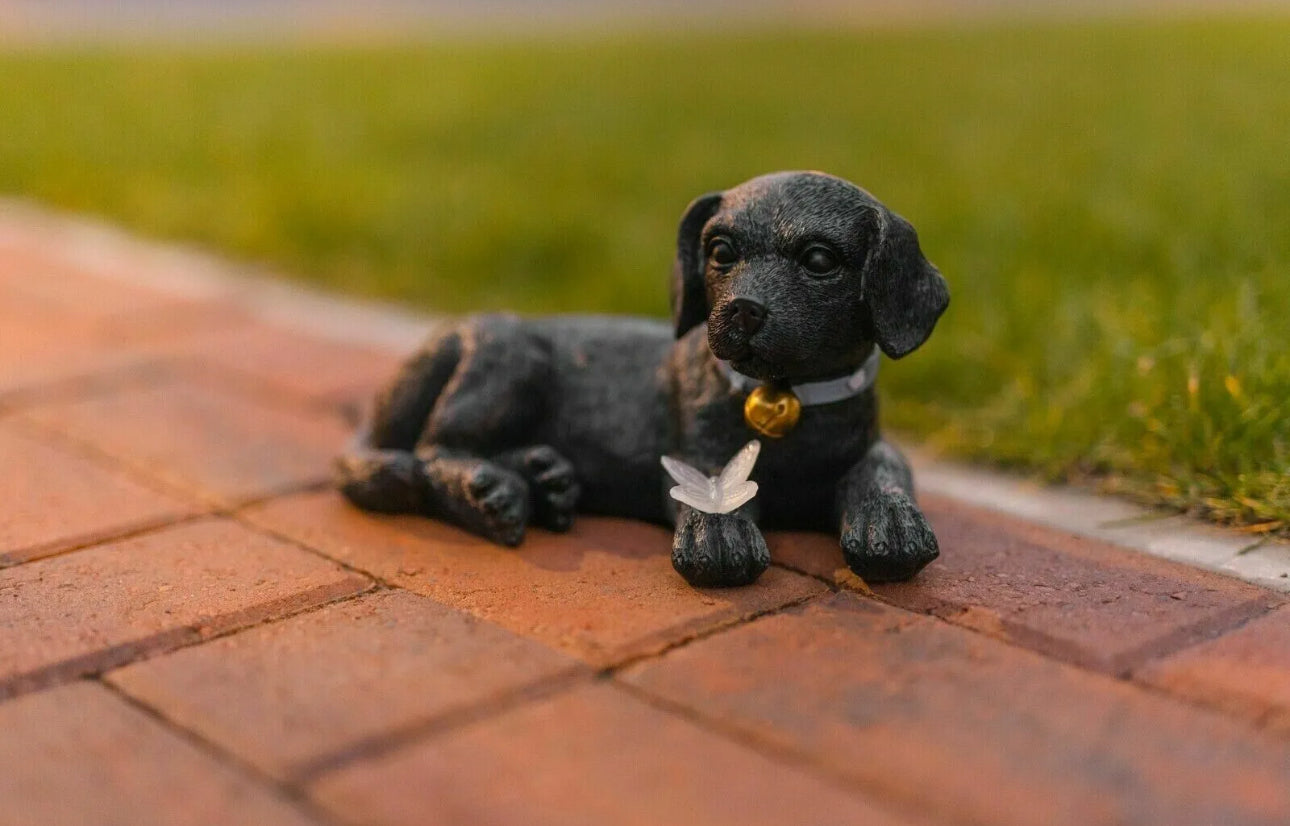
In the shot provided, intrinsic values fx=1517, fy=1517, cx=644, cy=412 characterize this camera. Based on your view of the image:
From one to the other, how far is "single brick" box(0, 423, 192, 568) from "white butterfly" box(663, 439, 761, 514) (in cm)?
134

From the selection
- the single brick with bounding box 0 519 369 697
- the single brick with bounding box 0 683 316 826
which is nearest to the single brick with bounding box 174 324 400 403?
the single brick with bounding box 0 519 369 697

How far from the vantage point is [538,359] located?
12.2 feet

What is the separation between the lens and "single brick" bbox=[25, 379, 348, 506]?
409 cm

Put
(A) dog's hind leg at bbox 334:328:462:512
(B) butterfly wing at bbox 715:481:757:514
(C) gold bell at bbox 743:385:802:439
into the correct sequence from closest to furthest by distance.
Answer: (B) butterfly wing at bbox 715:481:757:514 < (C) gold bell at bbox 743:385:802:439 < (A) dog's hind leg at bbox 334:328:462:512

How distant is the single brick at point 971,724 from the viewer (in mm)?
2338

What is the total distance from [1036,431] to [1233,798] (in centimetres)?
199

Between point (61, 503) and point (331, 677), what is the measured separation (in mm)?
1442

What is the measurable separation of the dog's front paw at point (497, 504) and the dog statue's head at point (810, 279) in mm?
620

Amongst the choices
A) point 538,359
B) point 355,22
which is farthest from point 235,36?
point 538,359

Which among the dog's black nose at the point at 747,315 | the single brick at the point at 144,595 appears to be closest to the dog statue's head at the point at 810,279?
the dog's black nose at the point at 747,315

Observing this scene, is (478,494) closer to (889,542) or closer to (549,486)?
(549,486)

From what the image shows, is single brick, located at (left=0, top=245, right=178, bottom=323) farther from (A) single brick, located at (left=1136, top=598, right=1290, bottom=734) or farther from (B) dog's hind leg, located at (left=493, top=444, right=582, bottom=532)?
(A) single brick, located at (left=1136, top=598, right=1290, bottom=734)

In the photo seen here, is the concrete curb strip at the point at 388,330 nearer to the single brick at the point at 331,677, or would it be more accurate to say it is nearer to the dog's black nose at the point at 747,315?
the dog's black nose at the point at 747,315

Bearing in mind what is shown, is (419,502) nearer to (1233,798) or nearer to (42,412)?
(42,412)
